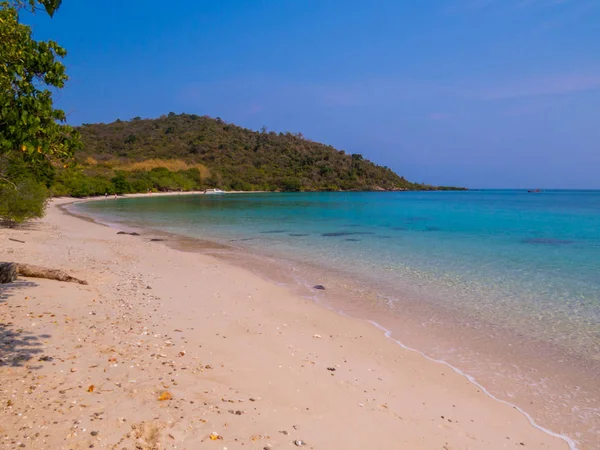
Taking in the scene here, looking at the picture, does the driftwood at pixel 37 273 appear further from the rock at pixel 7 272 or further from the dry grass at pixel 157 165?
the dry grass at pixel 157 165

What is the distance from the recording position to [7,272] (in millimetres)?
7512

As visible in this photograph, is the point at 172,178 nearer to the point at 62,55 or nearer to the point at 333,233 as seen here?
the point at 333,233

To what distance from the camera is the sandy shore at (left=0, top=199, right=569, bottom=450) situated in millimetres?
3475

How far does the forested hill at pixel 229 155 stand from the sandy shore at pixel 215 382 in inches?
3745

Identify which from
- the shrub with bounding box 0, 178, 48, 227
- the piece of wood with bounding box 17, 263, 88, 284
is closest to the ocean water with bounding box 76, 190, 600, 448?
the piece of wood with bounding box 17, 263, 88, 284

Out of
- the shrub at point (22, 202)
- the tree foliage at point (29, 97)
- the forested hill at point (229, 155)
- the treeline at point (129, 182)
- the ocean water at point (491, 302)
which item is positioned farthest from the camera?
the forested hill at point (229, 155)

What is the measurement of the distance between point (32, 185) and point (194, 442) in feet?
65.6

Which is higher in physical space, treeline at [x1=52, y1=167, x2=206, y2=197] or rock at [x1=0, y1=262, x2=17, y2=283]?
treeline at [x1=52, y1=167, x2=206, y2=197]

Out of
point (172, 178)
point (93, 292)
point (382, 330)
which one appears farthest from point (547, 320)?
point (172, 178)

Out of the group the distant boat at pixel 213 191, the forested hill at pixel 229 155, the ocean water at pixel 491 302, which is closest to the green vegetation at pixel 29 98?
the ocean water at pixel 491 302

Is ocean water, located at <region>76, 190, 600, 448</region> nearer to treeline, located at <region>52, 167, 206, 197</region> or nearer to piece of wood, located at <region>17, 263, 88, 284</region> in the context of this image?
piece of wood, located at <region>17, 263, 88, 284</region>

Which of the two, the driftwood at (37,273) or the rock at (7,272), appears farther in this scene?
the driftwood at (37,273)

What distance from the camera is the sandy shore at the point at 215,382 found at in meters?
3.47

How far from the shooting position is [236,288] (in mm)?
9664
